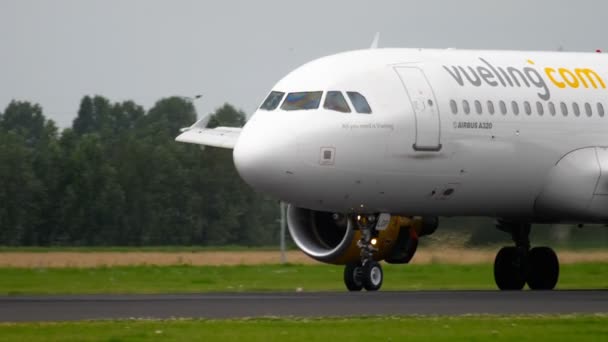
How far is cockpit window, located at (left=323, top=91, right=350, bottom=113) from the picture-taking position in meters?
29.6

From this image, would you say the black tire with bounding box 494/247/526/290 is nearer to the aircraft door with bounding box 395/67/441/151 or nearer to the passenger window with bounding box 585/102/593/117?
the passenger window with bounding box 585/102/593/117

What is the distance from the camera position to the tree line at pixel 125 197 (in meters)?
66.5

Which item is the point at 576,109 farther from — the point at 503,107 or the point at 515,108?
the point at 503,107

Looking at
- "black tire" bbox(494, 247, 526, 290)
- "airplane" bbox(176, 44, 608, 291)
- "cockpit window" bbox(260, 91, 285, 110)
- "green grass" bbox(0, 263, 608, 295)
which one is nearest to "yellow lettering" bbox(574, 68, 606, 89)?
"airplane" bbox(176, 44, 608, 291)

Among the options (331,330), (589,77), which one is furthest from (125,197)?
(331,330)

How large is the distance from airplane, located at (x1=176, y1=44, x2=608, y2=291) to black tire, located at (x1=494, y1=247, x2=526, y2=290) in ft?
1.77

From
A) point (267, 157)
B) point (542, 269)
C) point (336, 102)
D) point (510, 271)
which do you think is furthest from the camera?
point (510, 271)

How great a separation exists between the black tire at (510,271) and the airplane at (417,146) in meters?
0.54

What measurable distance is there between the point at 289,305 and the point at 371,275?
4.59 m

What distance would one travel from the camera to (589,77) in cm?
3359

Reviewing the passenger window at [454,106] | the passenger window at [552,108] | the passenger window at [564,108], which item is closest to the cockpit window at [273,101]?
the passenger window at [454,106]

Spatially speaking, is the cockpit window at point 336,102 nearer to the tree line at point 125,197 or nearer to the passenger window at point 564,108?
the passenger window at point 564,108

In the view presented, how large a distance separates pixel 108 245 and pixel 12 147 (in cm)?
1107

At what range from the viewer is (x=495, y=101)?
31.4m
